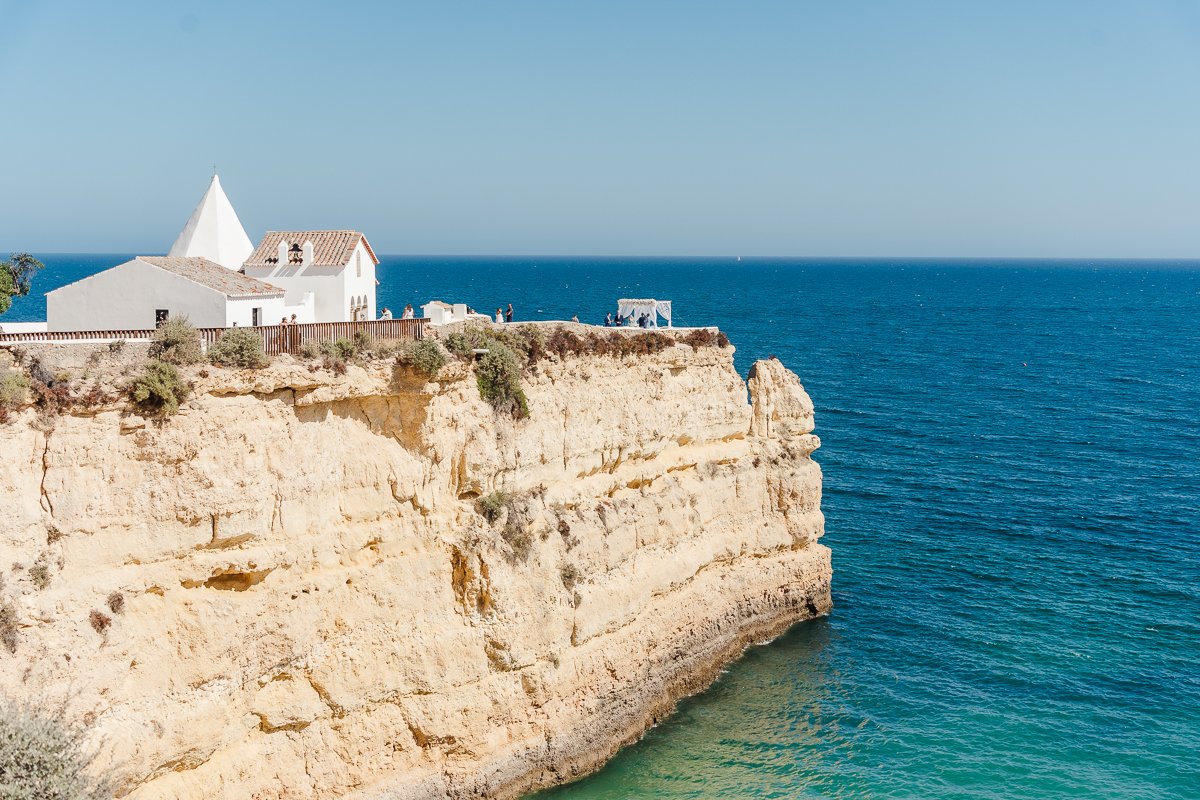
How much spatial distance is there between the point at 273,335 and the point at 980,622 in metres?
23.1

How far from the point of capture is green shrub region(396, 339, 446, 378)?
2227cm

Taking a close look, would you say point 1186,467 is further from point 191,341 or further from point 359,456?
point 191,341

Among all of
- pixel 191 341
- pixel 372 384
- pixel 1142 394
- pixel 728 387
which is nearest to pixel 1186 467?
pixel 1142 394

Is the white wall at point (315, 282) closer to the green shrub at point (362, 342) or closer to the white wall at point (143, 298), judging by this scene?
the white wall at point (143, 298)

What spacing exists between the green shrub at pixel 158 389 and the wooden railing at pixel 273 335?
60.9 inches

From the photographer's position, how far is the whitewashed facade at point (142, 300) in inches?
926

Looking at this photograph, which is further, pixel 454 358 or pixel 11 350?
pixel 454 358

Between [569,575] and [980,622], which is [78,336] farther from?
[980,622]

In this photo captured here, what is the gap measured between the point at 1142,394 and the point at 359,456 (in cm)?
5867

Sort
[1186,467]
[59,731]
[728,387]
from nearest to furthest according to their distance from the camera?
1. [59,731]
2. [728,387]
3. [1186,467]

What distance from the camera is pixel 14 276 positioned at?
82.1 ft

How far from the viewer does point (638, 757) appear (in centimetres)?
2564

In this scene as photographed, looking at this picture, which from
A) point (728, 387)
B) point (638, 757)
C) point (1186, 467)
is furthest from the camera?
point (1186, 467)

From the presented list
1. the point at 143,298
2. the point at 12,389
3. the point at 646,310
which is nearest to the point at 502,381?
the point at 143,298
